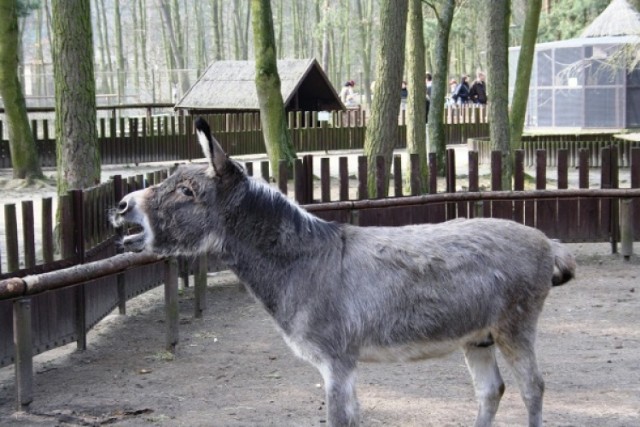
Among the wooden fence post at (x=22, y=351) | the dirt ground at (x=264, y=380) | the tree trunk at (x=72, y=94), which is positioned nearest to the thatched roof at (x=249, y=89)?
the tree trunk at (x=72, y=94)

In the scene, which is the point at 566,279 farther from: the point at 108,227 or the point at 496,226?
the point at 108,227

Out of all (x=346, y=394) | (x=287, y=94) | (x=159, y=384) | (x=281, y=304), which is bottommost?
(x=159, y=384)

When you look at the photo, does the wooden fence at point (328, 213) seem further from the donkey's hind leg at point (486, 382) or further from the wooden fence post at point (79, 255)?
the donkey's hind leg at point (486, 382)

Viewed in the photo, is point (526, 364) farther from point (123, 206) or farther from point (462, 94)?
point (462, 94)

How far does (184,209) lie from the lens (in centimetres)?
529

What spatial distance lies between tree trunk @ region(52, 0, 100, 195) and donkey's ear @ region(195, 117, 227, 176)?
20.6 feet

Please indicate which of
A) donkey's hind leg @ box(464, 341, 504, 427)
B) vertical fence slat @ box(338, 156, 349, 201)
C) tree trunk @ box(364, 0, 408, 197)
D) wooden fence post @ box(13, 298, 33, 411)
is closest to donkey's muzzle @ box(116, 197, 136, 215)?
wooden fence post @ box(13, 298, 33, 411)

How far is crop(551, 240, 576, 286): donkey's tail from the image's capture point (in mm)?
5992

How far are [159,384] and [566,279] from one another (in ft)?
10.2

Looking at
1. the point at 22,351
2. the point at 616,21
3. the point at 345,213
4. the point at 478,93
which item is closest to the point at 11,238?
the point at 22,351

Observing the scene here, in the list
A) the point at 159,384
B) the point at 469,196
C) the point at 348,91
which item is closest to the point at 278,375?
the point at 159,384

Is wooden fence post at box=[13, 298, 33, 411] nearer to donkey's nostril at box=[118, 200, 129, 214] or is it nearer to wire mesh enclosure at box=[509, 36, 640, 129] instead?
donkey's nostril at box=[118, 200, 129, 214]

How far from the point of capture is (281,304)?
5.32m

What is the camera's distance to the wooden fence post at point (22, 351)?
662 cm
